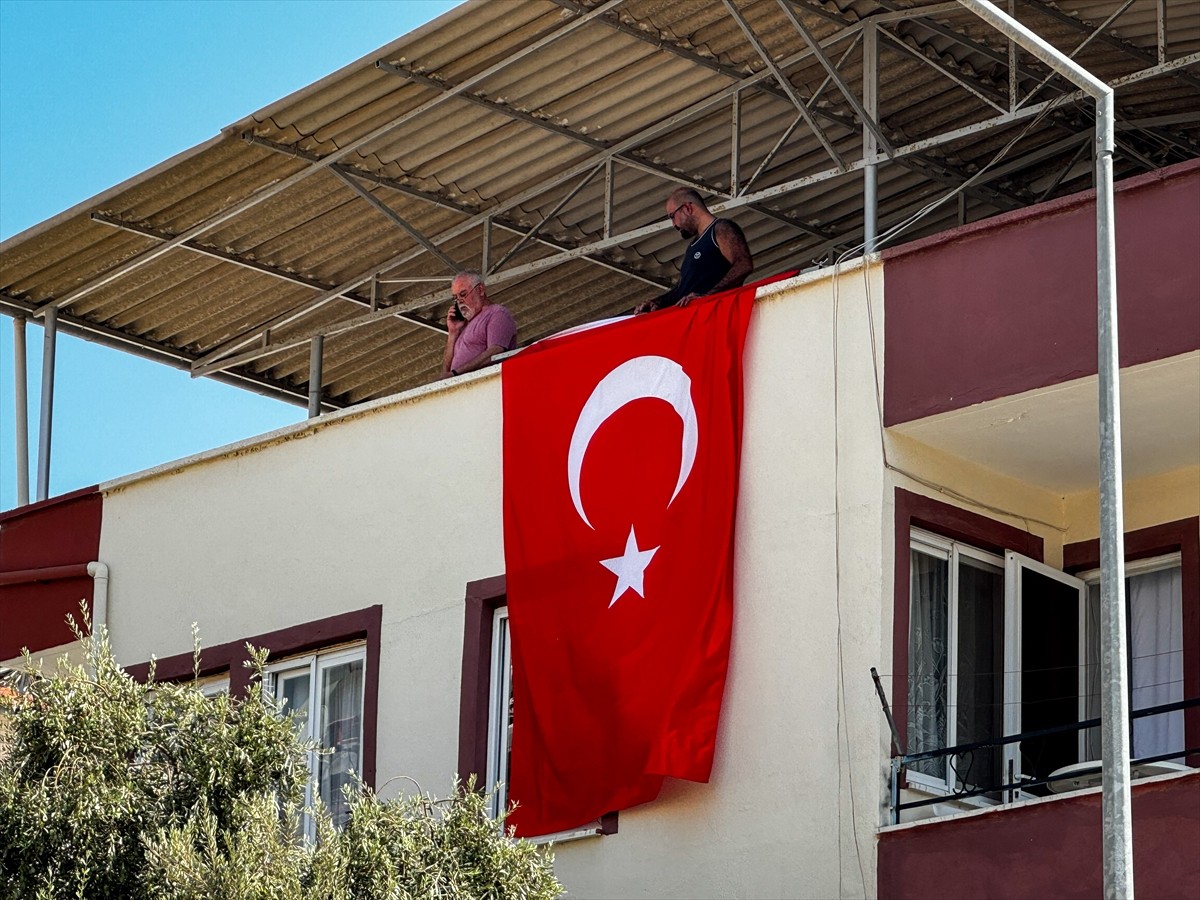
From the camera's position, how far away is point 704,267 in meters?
16.8

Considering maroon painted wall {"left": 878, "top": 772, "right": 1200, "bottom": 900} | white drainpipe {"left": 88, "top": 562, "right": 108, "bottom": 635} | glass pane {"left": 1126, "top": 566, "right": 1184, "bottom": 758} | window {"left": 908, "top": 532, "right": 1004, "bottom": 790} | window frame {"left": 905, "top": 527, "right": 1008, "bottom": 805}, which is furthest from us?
white drainpipe {"left": 88, "top": 562, "right": 108, "bottom": 635}

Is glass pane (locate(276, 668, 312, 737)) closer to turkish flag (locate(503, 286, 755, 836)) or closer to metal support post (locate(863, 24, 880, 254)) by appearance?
turkish flag (locate(503, 286, 755, 836))

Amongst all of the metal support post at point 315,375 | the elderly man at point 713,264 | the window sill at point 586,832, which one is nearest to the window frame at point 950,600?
the window sill at point 586,832

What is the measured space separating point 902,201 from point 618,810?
26.9ft

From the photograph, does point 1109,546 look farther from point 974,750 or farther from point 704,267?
point 704,267

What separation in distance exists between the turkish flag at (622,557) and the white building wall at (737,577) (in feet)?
0.58

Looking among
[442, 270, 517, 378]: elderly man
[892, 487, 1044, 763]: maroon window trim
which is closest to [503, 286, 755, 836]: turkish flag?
[892, 487, 1044, 763]: maroon window trim

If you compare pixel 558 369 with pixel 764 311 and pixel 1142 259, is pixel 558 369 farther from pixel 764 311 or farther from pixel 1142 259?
pixel 1142 259

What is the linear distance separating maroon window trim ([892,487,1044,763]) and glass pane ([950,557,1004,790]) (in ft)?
0.64

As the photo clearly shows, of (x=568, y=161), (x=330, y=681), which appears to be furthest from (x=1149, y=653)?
(x=568, y=161)

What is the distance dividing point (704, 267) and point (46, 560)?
672 cm

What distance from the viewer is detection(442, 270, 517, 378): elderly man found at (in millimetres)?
18094

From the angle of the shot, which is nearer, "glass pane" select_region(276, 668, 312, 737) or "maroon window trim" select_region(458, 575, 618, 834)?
"maroon window trim" select_region(458, 575, 618, 834)

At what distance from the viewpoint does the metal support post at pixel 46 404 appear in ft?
70.8
